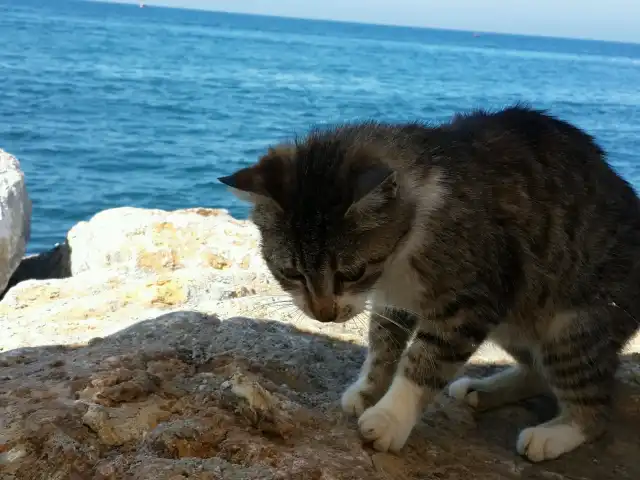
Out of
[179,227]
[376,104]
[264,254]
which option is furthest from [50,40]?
[264,254]

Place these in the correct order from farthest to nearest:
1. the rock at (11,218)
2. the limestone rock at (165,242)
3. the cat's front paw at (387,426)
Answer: the rock at (11,218) → the limestone rock at (165,242) → the cat's front paw at (387,426)

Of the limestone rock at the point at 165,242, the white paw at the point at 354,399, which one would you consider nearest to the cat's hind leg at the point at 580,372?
the white paw at the point at 354,399

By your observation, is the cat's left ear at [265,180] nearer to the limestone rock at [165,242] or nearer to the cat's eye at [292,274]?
the cat's eye at [292,274]

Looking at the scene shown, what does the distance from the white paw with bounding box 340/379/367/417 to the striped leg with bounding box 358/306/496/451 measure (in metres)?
0.17

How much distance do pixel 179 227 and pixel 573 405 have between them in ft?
10.1

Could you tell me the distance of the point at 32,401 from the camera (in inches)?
78.0

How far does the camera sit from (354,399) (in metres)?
2.43

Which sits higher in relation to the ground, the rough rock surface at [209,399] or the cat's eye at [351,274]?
the cat's eye at [351,274]

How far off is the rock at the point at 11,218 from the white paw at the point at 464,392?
158 inches

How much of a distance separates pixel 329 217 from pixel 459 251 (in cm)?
46

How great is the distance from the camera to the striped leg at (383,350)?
251 cm

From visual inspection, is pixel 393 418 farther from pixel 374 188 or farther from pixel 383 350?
pixel 374 188

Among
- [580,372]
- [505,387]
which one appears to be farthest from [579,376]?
[505,387]

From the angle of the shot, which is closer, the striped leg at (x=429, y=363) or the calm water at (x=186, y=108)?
the striped leg at (x=429, y=363)
